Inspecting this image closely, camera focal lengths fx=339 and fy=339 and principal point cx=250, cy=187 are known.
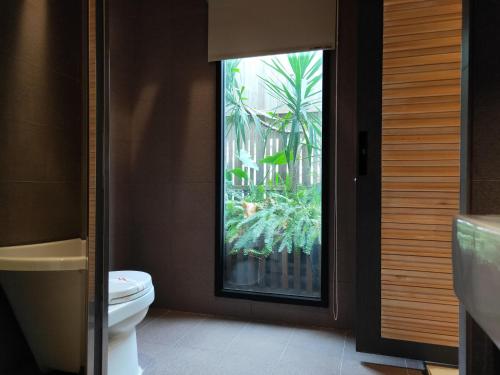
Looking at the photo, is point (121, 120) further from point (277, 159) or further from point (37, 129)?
point (37, 129)

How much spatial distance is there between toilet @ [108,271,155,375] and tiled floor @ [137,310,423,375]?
21 cm

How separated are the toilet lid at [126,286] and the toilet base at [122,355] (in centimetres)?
19

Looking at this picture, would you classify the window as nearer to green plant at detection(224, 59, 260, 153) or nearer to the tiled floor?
green plant at detection(224, 59, 260, 153)

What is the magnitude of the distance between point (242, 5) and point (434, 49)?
4.51 ft

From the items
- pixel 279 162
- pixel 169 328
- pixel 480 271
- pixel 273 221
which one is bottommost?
pixel 169 328

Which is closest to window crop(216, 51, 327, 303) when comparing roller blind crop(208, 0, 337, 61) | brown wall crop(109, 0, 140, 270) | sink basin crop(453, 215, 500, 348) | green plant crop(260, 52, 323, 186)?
green plant crop(260, 52, 323, 186)

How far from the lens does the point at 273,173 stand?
2.55m

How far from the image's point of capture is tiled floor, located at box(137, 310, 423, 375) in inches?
70.9

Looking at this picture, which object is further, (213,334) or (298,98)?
(298,98)

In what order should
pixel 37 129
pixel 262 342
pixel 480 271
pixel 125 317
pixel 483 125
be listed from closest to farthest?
1. pixel 480 271
2. pixel 483 125
3. pixel 37 129
4. pixel 125 317
5. pixel 262 342

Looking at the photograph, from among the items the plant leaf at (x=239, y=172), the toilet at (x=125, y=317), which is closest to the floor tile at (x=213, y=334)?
the toilet at (x=125, y=317)

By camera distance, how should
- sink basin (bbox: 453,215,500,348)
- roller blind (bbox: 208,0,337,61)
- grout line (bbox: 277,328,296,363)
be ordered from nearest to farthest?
sink basin (bbox: 453,215,500,348) → grout line (bbox: 277,328,296,363) → roller blind (bbox: 208,0,337,61)

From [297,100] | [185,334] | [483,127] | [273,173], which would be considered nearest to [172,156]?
[273,173]

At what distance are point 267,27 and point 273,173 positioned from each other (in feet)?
3.44
